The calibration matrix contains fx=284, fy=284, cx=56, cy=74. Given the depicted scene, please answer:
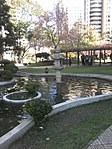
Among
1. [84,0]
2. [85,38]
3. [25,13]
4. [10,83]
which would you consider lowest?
[10,83]

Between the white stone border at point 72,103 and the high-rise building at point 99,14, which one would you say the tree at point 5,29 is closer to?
the white stone border at point 72,103

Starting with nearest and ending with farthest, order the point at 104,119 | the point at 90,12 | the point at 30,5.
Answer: the point at 104,119
the point at 30,5
the point at 90,12

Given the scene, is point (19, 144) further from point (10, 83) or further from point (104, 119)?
point (10, 83)

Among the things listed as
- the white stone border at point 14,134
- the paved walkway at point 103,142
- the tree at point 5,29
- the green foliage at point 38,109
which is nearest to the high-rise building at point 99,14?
the tree at point 5,29

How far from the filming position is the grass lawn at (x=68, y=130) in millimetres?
7182

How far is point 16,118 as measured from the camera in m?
10.1

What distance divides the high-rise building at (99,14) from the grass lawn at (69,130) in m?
94.3

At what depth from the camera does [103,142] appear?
6680 millimetres

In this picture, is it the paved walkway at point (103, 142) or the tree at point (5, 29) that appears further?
the tree at point (5, 29)

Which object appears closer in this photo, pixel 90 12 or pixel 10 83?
pixel 10 83

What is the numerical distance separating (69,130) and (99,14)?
10035 centimetres

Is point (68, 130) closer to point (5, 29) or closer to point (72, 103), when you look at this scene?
point (72, 103)

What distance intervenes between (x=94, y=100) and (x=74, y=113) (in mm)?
2238

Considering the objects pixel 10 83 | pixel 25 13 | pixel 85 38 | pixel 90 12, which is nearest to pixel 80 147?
pixel 10 83
